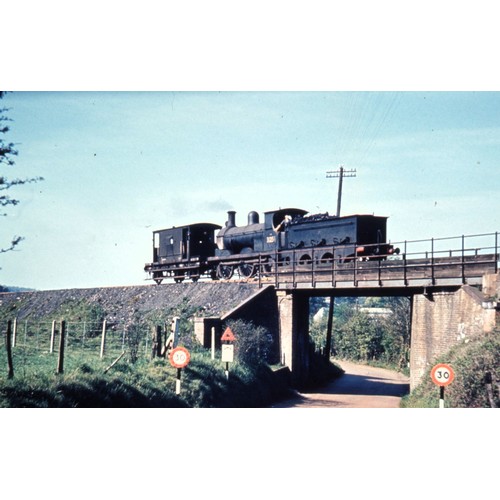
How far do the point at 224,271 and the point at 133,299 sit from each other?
197 inches

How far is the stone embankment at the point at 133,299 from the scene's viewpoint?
21.0 m

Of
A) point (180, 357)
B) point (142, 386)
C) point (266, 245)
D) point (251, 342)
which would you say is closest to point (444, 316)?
point (251, 342)

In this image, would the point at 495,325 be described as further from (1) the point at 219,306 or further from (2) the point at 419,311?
(1) the point at 219,306

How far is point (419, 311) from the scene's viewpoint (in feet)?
51.0

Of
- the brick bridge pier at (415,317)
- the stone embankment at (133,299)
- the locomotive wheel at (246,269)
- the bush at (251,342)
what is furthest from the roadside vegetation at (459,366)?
the stone embankment at (133,299)

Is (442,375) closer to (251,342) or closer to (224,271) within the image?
(251,342)

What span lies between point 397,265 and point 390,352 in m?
9.06

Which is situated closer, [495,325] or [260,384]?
[495,325]

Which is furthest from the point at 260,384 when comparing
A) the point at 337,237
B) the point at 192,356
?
the point at 337,237

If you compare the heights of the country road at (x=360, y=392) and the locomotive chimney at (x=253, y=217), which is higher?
the locomotive chimney at (x=253, y=217)

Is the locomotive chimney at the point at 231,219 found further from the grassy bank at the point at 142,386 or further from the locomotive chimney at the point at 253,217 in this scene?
the grassy bank at the point at 142,386

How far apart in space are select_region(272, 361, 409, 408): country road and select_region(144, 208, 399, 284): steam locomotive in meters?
4.77

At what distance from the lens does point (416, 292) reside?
1591cm

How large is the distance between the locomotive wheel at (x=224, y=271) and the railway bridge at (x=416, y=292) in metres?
5.68
